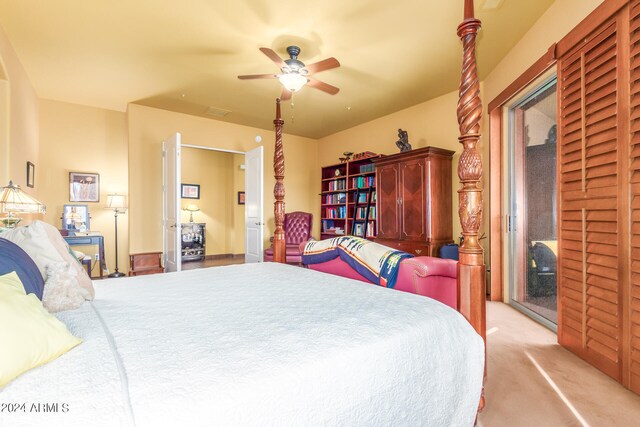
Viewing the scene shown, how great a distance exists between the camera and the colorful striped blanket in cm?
183

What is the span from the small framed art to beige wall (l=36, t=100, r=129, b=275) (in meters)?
0.37

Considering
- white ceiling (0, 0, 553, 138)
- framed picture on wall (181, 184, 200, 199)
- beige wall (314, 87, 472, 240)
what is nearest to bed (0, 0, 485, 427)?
white ceiling (0, 0, 553, 138)

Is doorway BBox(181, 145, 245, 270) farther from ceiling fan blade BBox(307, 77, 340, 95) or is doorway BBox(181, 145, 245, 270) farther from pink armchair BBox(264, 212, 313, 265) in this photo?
ceiling fan blade BBox(307, 77, 340, 95)

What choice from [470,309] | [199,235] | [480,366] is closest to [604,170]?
[470,309]

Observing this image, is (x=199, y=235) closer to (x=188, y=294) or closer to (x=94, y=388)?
(x=188, y=294)

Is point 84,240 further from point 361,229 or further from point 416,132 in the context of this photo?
point 416,132

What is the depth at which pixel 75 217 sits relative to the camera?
15.1ft

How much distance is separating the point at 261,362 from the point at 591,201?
91.6 inches

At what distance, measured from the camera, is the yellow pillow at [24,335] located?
0.65m

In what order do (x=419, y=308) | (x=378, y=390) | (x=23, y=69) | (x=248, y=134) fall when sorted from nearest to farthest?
(x=378, y=390) < (x=419, y=308) < (x=23, y=69) < (x=248, y=134)

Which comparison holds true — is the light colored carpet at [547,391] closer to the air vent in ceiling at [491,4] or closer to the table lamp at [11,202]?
the air vent in ceiling at [491,4]

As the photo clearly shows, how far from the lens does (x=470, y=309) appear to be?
1.42 m

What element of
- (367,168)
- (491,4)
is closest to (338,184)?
(367,168)

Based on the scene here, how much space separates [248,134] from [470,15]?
4.87 meters
